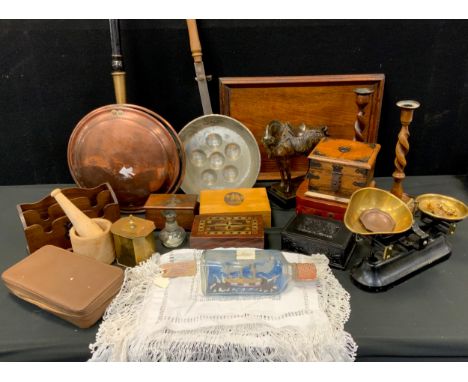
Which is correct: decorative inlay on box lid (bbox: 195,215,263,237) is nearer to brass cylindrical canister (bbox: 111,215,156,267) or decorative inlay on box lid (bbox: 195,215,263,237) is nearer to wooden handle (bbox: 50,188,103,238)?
brass cylindrical canister (bbox: 111,215,156,267)

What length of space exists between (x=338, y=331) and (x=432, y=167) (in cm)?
113

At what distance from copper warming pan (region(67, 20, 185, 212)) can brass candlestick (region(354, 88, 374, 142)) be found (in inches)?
25.8

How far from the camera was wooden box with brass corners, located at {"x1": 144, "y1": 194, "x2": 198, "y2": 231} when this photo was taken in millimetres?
1414

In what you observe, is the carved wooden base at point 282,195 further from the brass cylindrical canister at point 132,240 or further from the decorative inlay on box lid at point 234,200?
the brass cylindrical canister at point 132,240

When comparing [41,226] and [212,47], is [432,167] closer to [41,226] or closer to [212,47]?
[212,47]

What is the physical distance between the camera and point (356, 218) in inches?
48.1

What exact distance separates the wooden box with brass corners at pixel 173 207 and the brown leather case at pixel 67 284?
0.98 ft

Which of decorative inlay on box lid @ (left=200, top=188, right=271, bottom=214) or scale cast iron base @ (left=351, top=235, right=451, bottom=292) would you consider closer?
scale cast iron base @ (left=351, top=235, right=451, bottom=292)

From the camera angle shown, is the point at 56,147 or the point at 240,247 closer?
the point at 240,247

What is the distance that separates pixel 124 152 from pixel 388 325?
3.35 ft

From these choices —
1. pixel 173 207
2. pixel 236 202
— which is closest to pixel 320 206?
pixel 236 202

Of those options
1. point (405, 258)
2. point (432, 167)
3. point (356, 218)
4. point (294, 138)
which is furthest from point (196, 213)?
point (432, 167)

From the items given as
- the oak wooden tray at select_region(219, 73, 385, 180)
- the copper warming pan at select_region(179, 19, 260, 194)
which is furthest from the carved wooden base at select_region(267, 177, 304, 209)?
the oak wooden tray at select_region(219, 73, 385, 180)

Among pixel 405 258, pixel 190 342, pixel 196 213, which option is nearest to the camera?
pixel 190 342
